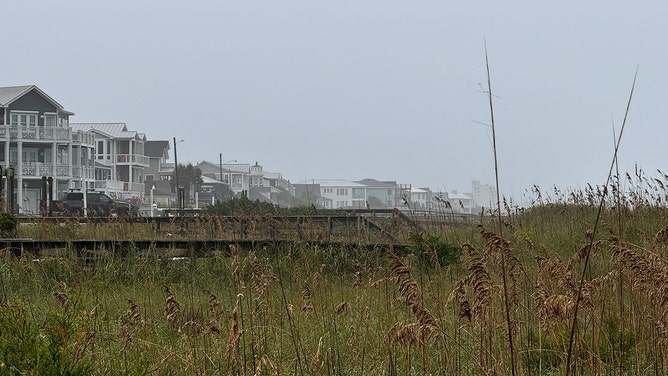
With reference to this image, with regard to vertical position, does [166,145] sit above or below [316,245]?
above

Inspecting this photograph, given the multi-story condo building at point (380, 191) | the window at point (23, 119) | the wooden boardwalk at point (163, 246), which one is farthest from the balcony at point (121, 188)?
the multi-story condo building at point (380, 191)

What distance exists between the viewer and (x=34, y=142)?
5997 centimetres

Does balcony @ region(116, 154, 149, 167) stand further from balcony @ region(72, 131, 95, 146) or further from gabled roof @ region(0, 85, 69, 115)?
gabled roof @ region(0, 85, 69, 115)

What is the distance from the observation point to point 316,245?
11.3 meters

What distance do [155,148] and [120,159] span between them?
23192 mm

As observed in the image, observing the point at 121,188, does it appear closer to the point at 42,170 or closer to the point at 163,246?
the point at 42,170

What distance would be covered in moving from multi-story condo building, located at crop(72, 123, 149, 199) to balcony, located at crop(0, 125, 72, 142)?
50.4 ft

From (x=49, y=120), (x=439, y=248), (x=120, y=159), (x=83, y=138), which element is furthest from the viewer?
(x=120, y=159)

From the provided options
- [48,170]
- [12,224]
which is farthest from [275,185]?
[12,224]

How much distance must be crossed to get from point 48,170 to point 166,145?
45.7m

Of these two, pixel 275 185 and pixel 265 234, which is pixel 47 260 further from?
pixel 275 185

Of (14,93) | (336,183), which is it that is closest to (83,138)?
(14,93)

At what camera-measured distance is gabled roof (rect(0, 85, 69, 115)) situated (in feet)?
197

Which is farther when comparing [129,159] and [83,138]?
[129,159]
